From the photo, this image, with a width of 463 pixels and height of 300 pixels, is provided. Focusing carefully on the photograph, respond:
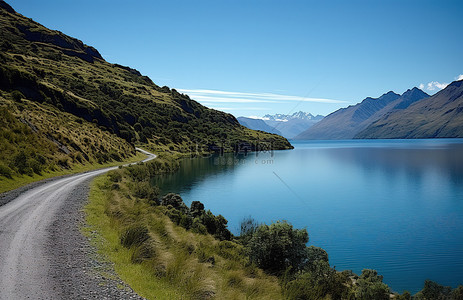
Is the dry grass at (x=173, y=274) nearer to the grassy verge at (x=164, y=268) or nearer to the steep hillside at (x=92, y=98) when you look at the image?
the grassy verge at (x=164, y=268)

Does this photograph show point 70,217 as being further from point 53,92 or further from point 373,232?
point 53,92

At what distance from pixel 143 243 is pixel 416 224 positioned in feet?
133

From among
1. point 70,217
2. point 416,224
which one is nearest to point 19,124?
point 70,217

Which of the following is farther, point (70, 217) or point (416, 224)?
point (416, 224)

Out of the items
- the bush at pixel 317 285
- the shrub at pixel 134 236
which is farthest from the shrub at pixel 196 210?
the shrub at pixel 134 236

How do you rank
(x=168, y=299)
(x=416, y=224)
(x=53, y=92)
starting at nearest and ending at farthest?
(x=168, y=299)
(x=416, y=224)
(x=53, y=92)

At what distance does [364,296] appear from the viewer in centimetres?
1969

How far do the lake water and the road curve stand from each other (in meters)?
23.2

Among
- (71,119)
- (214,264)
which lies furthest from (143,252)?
(71,119)

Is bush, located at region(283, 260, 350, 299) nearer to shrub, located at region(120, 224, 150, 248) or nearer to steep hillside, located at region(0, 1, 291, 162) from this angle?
shrub, located at region(120, 224, 150, 248)

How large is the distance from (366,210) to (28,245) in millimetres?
47981

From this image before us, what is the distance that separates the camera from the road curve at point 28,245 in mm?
9117

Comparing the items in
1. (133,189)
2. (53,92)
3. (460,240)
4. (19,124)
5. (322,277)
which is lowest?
(460,240)

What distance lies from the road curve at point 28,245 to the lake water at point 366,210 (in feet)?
76.0
